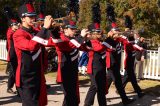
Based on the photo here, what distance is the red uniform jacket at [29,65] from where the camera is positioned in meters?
5.89

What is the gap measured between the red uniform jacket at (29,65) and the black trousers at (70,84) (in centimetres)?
101

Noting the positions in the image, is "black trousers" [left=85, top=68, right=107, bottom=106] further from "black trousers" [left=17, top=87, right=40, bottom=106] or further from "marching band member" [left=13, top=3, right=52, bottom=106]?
"black trousers" [left=17, top=87, right=40, bottom=106]

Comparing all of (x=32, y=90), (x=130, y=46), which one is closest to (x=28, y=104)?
(x=32, y=90)

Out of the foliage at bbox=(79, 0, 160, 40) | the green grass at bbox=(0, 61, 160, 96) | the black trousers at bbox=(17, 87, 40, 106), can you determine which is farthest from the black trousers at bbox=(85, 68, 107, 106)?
the foliage at bbox=(79, 0, 160, 40)

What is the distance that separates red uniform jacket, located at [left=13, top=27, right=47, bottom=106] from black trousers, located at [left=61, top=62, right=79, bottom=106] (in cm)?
101

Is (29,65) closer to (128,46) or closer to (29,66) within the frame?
(29,66)

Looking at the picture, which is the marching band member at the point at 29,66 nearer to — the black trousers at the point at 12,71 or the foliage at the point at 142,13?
the black trousers at the point at 12,71

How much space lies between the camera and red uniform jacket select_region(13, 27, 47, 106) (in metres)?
5.89

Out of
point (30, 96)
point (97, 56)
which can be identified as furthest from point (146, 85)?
point (30, 96)

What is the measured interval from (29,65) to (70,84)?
1.37 m

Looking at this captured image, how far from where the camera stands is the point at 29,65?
601 cm

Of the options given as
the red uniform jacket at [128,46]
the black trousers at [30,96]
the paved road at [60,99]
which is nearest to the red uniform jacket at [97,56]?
the red uniform jacket at [128,46]

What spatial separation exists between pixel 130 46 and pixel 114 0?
32.4ft

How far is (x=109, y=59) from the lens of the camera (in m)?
9.24
